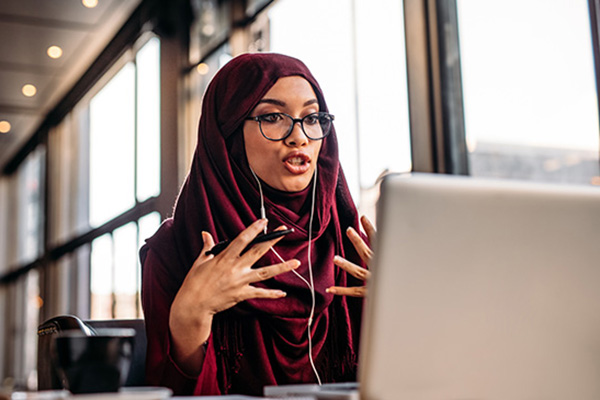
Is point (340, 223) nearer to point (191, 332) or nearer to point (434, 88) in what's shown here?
point (191, 332)

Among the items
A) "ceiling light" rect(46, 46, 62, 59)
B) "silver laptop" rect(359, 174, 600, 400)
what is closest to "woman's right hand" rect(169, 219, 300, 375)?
"silver laptop" rect(359, 174, 600, 400)

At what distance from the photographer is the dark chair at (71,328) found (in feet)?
5.03

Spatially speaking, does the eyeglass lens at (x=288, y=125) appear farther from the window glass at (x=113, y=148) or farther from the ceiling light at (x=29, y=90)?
the ceiling light at (x=29, y=90)

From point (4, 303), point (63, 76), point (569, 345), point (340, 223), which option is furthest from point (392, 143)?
point (4, 303)

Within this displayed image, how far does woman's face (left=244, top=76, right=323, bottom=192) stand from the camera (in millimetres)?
1660

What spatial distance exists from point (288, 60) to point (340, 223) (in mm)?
408

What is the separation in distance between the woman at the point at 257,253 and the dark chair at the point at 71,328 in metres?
0.07

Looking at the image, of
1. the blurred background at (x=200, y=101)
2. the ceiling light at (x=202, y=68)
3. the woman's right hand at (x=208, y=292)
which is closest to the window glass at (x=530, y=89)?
the blurred background at (x=200, y=101)

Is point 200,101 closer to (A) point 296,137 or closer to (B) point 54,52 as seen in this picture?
(A) point 296,137

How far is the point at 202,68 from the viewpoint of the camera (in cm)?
417

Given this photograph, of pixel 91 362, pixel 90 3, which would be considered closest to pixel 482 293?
pixel 91 362

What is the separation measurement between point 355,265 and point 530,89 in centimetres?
106

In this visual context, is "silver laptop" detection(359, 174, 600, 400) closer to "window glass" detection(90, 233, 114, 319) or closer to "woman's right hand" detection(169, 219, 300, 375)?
"woman's right hand" detection(169, 219, 300, 375)

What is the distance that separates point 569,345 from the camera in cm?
92
